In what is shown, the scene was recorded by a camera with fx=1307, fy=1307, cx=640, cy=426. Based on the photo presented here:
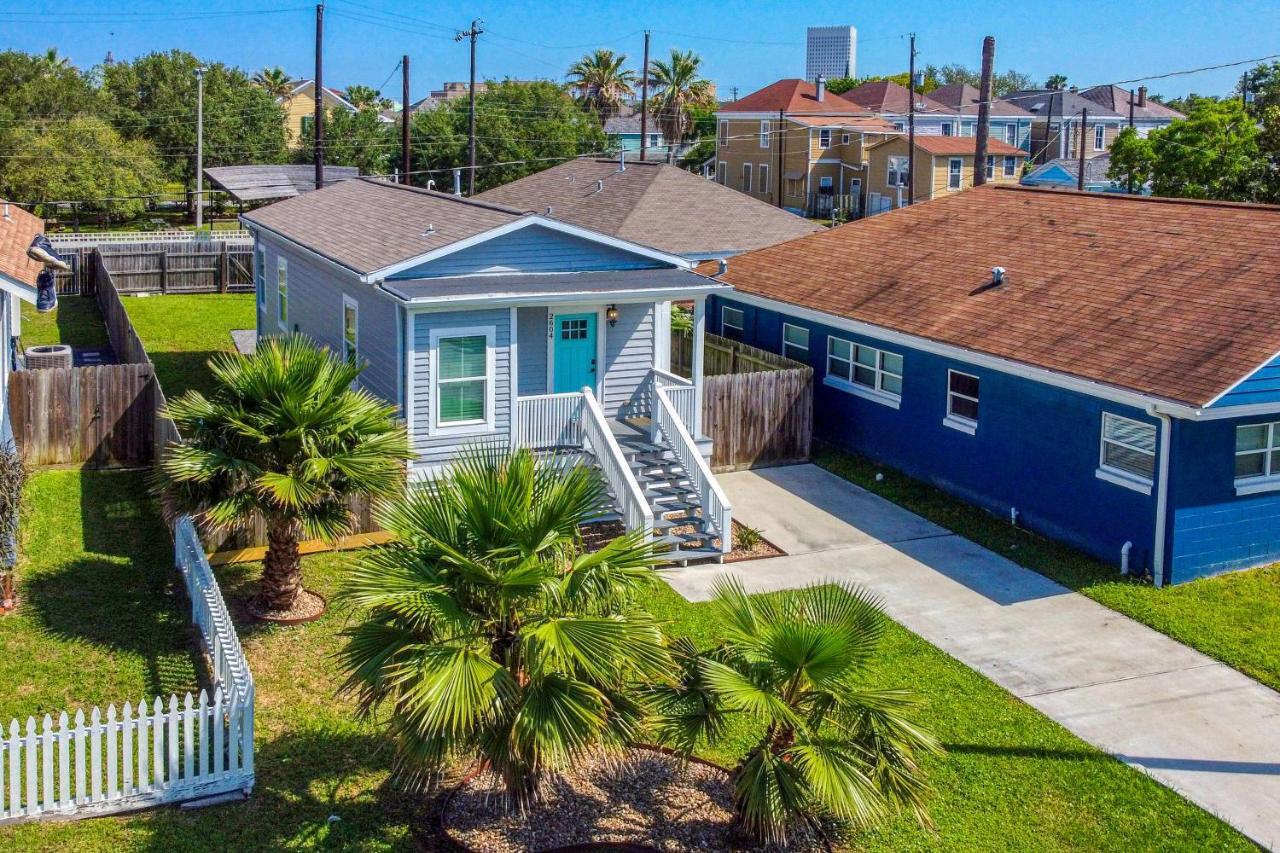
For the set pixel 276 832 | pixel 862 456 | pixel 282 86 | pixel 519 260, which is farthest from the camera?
pixel 282 86

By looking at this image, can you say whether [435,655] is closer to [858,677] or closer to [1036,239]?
[858,677]

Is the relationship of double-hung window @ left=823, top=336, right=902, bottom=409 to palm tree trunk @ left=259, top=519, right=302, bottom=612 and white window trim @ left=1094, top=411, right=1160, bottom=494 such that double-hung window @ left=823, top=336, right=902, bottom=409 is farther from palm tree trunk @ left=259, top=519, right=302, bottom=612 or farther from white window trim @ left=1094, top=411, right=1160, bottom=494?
palm tree trunk @ left=259, top=519, right=302, bottom=612

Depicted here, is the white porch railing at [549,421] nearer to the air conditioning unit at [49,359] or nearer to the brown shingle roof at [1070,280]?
the brown shingle roof at [1070,280]

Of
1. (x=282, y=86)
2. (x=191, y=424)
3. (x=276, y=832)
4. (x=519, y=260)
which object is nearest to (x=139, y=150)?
(x=282, y=86)

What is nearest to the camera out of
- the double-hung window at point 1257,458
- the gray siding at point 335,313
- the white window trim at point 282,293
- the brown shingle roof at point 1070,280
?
the double-hung window at point 1257,458

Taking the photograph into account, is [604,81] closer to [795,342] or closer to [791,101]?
[791,101]

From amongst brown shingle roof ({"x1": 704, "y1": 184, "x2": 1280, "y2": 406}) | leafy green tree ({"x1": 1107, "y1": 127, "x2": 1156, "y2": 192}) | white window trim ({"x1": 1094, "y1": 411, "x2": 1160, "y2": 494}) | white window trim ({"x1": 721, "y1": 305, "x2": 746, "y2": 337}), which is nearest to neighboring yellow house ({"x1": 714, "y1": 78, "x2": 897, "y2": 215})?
leafy green tree ({"x1": 1107, "y1": 127, "x2": 1156, "y2": 192})

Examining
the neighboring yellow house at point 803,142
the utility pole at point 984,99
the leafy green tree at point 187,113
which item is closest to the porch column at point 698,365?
the utility pole at point 984,99
